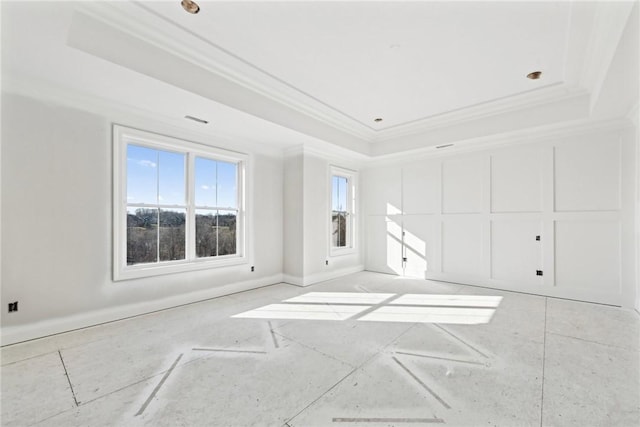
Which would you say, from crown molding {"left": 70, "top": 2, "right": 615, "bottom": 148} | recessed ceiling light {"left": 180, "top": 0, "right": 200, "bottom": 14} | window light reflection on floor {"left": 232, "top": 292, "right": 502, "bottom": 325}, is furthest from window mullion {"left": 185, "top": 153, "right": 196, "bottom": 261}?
recessed ceiling light {"left": 180, "top": 0, "right": 200, "bottom": 14}

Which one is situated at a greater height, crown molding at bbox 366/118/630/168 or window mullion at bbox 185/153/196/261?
crown molding at bbox 366/118/630/168

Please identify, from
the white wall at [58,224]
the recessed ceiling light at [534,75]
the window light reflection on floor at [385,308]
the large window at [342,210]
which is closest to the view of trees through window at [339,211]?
the large window at [342,210]

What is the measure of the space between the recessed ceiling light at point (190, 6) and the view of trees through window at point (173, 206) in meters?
2.02

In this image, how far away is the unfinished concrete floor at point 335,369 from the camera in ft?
5.73

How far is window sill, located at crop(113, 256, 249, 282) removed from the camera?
3.40 m

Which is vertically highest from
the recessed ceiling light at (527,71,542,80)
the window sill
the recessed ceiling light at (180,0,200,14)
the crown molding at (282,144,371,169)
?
the recessed ceiling light at (180,0,200,14)

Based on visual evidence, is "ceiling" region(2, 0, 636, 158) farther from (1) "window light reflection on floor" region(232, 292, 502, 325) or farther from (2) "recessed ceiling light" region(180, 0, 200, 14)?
(1) "window light reflection on floor" region(232, 292, 502, 325)

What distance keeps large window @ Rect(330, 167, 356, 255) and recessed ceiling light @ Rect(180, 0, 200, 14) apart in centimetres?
383

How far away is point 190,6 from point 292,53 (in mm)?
980

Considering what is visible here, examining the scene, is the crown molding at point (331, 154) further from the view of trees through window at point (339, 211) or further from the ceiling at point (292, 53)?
the ceiling at point (292, 53)

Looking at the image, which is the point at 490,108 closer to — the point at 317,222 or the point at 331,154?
the point at 331,154

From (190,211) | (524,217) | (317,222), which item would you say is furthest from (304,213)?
(524,217)

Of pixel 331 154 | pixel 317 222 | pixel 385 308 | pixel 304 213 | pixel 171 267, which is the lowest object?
pixel 385 308

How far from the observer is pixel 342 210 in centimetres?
627
